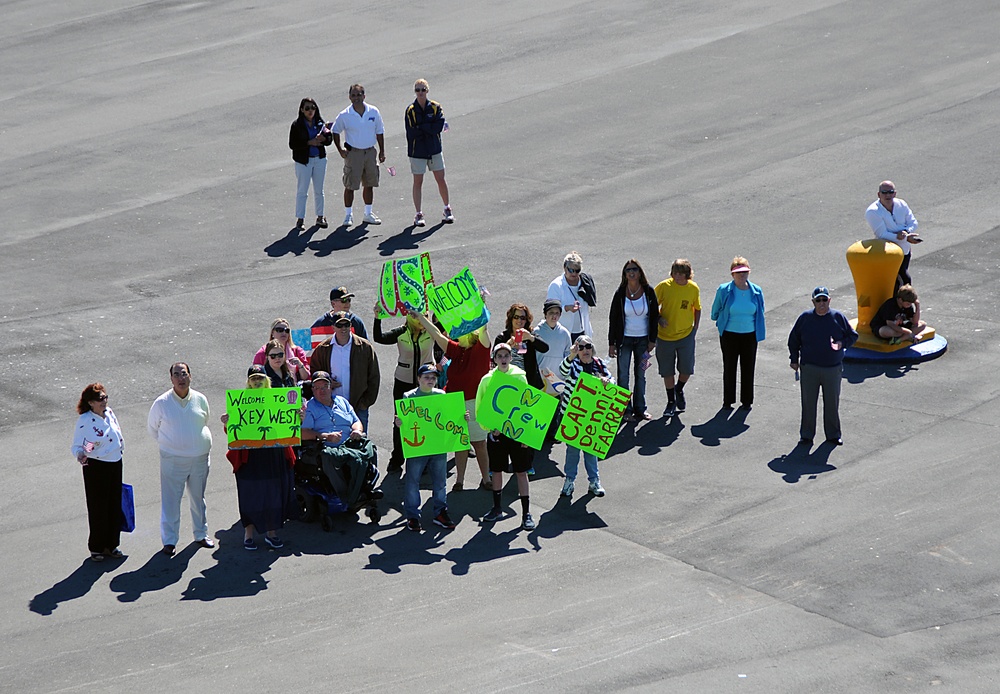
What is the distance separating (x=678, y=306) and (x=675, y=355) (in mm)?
537

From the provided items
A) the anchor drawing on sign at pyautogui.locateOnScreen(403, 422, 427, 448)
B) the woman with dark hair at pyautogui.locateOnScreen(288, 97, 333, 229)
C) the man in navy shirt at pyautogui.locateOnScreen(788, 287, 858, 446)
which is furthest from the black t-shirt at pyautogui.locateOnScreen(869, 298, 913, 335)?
the woman with dark hair at pyautogui.locateOnScreen(288, 97, 333, 229)

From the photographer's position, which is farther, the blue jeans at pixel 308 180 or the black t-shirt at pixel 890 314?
the blue jeans at pixel 308 180

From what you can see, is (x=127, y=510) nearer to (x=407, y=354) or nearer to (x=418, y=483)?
(x=418, y=483)

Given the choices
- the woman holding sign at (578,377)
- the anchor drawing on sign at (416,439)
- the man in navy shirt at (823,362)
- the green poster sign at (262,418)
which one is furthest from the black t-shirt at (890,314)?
the green poster sign at (262,418)

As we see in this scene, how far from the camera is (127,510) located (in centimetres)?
1228

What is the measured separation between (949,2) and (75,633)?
25.9m

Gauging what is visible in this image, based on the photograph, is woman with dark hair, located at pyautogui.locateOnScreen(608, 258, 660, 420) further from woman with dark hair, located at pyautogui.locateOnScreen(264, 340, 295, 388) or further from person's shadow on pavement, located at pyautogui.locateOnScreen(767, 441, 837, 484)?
woman with dark hair, located at pyautogui.locateOnScreen(264, 340, 295, 388)

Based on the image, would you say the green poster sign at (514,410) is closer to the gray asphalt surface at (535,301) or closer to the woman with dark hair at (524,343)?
the gray asphalt surface at (535,301)

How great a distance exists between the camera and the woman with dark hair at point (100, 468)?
473 inches

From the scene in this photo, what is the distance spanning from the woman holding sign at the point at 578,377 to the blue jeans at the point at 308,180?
8451 millimetres

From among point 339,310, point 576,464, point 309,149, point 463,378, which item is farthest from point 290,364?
point 309,149

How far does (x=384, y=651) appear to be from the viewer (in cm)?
1058

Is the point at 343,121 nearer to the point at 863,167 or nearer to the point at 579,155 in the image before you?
the point at 579,155

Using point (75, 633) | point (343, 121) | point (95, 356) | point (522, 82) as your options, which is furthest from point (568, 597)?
point (522, 82)
